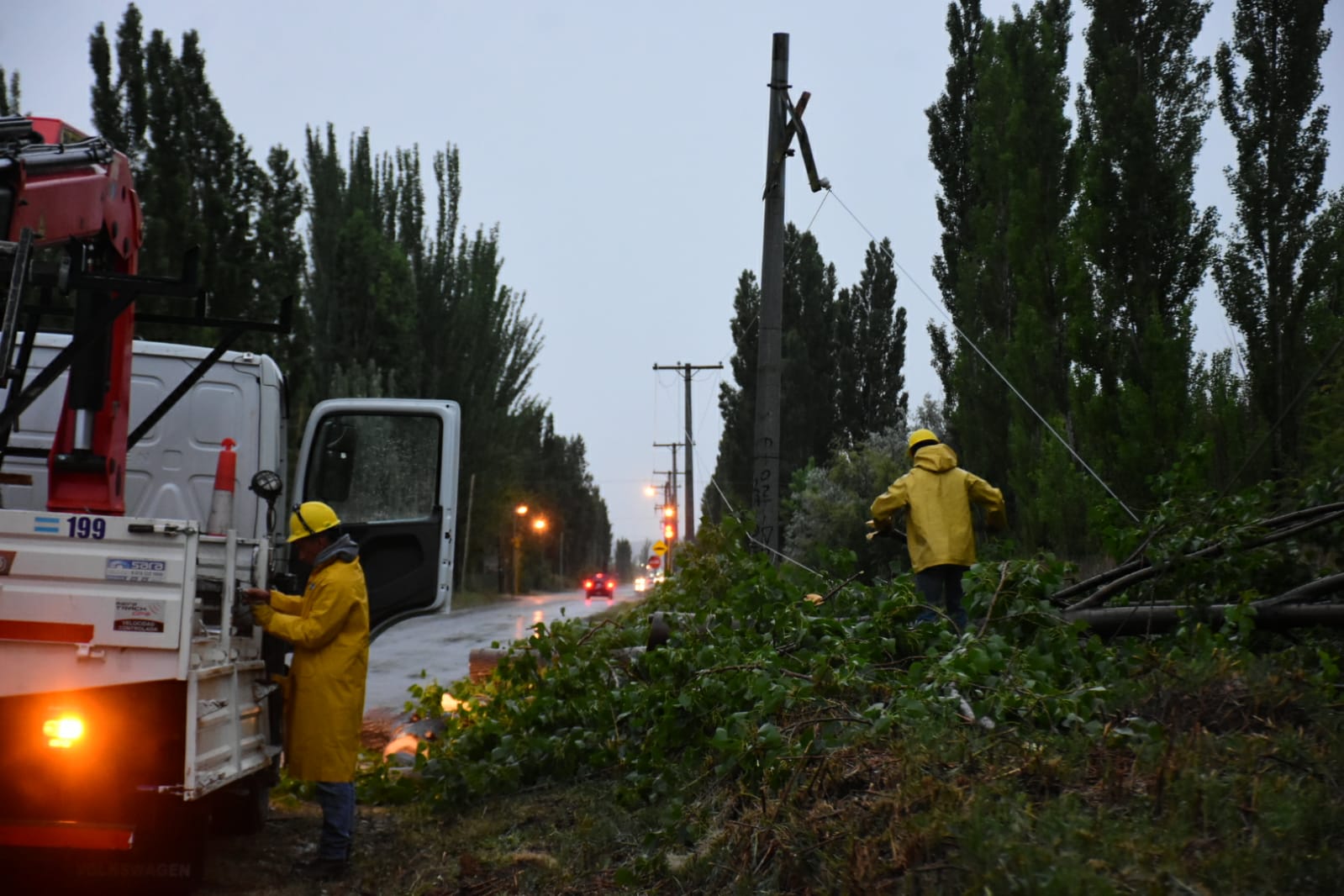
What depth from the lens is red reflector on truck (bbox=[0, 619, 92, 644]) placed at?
486 centimetres

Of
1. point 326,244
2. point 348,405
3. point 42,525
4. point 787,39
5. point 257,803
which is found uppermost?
point 326,244

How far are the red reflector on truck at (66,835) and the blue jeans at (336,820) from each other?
1.32 m

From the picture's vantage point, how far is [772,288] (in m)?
13.3

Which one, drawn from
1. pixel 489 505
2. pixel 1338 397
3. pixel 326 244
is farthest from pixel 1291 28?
pixel 489 505

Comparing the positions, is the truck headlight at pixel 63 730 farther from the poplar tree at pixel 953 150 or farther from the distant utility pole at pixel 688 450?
the distant utility pole at pixel 688 450

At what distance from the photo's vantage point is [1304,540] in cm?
670

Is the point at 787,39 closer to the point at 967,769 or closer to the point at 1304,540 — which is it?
the point at 1304,540

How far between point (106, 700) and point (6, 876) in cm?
104

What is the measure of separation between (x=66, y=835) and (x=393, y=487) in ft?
11.4

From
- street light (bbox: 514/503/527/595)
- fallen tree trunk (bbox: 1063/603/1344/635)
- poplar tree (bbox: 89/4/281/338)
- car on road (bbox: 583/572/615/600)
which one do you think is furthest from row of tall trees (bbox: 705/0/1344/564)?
street light (bbox: 514/503/527/595)

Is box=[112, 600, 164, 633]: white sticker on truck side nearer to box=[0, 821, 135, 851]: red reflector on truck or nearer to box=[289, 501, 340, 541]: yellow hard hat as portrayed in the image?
box=[0, 821, 135, 851]: red reflector on truck

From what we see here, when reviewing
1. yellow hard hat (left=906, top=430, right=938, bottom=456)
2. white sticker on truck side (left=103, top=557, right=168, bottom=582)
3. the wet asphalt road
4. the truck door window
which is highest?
yellow hard hat (left=906, top=430, right=938, bottom=456)

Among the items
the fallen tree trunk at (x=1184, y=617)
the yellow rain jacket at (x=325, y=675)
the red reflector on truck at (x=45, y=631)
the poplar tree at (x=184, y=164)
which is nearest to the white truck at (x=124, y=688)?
the red reflector on truck at (x=45, y=631)

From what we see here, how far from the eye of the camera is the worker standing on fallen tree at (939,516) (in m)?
8.25
